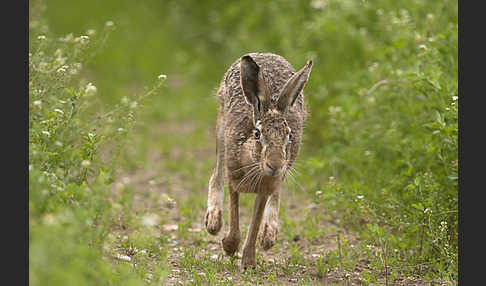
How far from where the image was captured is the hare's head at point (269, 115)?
611cm

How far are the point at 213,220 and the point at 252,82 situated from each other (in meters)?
1.49

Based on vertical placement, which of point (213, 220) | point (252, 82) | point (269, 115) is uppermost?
point (252, 82)

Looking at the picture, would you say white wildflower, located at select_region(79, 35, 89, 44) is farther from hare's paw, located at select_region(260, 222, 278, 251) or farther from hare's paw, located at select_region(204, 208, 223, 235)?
hare's paw, located at select_region(260, 222, 278, 251)

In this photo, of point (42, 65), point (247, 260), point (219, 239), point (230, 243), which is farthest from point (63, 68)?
point (219, 239)

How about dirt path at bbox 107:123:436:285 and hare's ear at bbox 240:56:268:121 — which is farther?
dirt path at bbox 107:123:436:285

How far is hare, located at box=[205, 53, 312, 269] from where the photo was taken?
630 centimetres

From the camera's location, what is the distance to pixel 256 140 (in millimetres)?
6406

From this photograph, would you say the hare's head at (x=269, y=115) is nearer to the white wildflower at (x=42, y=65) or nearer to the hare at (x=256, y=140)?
the hare at (x=256, y=140)

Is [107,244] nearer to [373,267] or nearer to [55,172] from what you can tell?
[55,172]

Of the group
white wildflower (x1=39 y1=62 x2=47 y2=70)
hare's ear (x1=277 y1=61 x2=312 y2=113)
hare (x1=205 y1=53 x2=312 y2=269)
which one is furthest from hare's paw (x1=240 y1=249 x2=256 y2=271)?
white wildflower (x1=39 y1=62 x2=47 y2=70)

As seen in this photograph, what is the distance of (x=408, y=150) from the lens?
8.32m

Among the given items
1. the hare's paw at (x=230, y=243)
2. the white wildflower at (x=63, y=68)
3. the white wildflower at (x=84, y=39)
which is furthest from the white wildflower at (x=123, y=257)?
the white wildflower at (x=84, y=39)

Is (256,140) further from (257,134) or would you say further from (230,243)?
(230,243)

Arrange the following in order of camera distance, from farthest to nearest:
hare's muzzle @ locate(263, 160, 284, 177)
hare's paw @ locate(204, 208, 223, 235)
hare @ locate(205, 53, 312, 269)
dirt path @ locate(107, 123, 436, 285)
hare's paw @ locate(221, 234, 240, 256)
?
hare's paw @ locate(204, 208, 223, 235)
hare's paw @ locate(221, 234, 240, 256)
dirt path @ locate(107, 123, 436, 285)
hare @ locate(205, 53, 312, 269)
hare's muzzle @ locate(263, 160, 284, 177)
